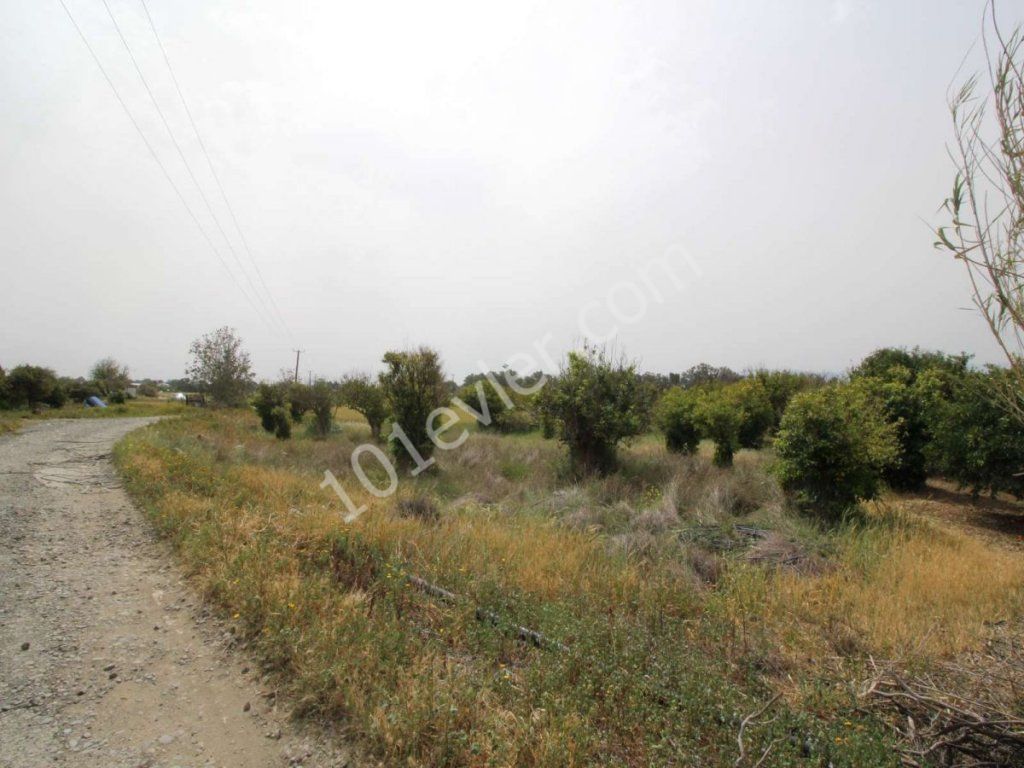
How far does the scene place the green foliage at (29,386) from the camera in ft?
80.2

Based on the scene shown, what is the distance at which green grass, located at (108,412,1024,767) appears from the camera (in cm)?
228

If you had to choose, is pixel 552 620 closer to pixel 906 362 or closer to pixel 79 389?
pixel 906 362

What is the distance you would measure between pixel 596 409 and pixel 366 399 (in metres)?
11.4

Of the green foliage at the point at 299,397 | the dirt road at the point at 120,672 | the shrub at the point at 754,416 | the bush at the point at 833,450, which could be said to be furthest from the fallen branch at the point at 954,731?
the green foliage at the point at 299,397

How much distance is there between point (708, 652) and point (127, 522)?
6962 mm

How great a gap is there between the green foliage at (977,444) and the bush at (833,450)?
5.43ft

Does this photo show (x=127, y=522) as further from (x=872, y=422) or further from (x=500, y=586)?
(x=872, y=422)

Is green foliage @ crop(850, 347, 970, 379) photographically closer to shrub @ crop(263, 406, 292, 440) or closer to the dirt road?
the dirt road

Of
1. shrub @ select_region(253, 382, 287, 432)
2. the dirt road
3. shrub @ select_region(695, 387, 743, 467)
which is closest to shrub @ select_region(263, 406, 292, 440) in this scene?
shrub @ select_region(253, 382, 287, 432)

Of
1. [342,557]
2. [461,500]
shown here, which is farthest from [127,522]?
[461,500]

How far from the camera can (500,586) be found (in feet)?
13.1

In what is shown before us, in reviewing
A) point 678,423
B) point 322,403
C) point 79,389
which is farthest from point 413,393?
point 79,389

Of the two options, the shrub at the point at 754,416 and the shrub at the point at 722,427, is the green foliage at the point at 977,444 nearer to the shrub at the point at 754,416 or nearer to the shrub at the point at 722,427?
the shrub at the point at 722,427

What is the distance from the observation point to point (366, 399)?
19.0 metres
